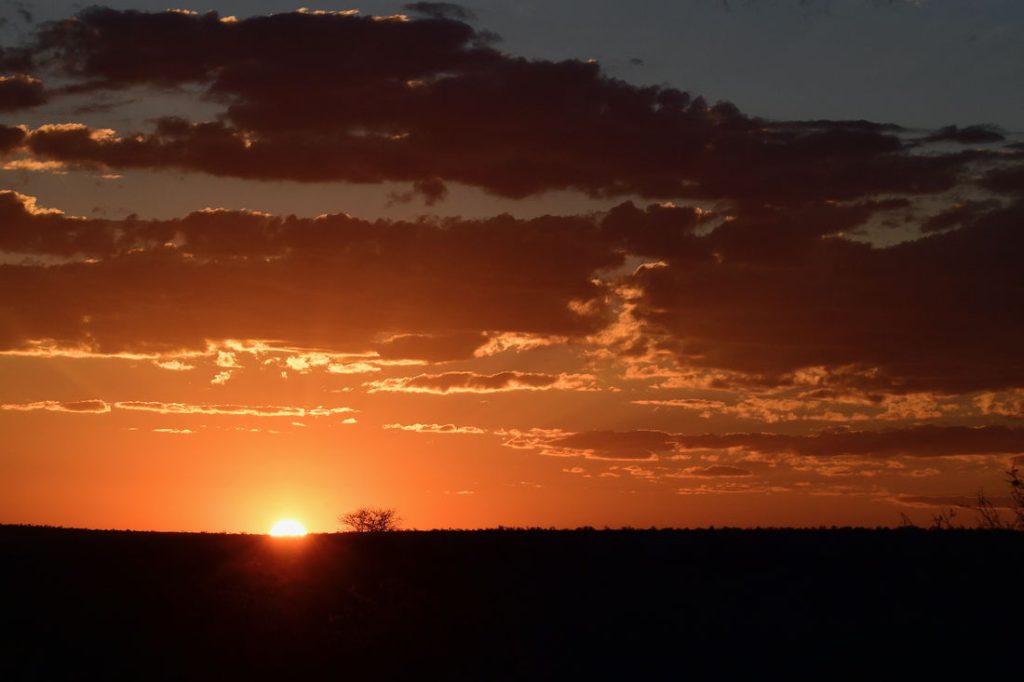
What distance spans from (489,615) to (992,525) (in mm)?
26616

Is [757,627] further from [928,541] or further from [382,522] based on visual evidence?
[382,522]

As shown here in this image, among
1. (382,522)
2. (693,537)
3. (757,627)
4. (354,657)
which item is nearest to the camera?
(354,657)

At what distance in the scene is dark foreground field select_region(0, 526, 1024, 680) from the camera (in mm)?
32156

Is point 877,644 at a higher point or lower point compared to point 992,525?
lower

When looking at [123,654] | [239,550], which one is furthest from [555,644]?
[239,550]

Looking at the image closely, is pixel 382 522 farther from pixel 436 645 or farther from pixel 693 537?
pixel 436 645

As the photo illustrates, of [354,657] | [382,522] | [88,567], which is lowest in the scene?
[354,657]

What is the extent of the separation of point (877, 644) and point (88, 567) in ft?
86.3

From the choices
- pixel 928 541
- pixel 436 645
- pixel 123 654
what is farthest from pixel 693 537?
pixel 123 654

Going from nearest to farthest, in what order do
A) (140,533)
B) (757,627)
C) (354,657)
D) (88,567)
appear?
(354,657), (757,627), (88,567), (140,533)

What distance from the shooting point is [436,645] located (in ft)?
108

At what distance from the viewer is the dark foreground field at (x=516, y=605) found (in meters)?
32.2

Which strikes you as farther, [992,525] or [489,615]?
[992,525]

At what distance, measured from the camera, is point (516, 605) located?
3675 centimetres
